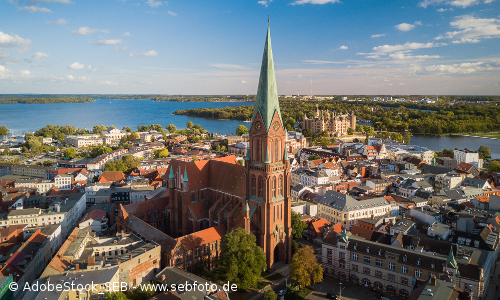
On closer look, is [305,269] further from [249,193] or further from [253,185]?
[253,185]

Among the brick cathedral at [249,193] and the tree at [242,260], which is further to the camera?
the brick cathedral at [249,193]

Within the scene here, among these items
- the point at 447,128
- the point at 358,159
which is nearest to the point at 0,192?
the point at 358,159

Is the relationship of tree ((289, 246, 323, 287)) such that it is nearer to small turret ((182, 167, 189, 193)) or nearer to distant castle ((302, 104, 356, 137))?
small turret ((182, 167, 189, 193))

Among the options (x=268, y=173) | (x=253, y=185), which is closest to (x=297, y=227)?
(x=253, y=185)

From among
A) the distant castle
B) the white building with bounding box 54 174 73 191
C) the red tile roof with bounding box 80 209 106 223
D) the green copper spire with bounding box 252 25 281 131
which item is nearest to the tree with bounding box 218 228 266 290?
the green copper spire with bounding box 252 25 281 131

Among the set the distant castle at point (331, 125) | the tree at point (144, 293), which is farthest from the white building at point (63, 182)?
the distant castle at point (331, 125)

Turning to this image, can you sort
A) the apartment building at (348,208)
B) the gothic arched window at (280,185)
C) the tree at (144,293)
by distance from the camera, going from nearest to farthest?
1. the tree at (144,293)
2. the gothic arched window at (280,185)
3. the apartment building at (348,208)

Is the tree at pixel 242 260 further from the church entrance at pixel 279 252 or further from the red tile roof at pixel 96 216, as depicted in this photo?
the red tile roof at pixel 96 216
